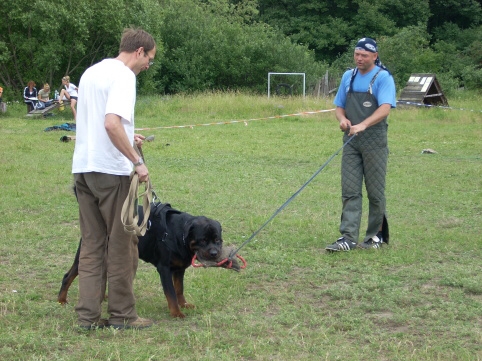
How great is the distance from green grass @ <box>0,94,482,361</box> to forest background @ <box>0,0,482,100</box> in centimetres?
1593

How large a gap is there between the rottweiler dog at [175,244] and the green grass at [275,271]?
25 centimetres

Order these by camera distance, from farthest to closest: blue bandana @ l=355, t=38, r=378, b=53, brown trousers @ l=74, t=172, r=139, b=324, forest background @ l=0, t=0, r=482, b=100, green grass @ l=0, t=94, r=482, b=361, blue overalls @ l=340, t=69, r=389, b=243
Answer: forest background @ l=0, t=0, r=482, b=100
blue overalls @ l=340, t=69, r=389, b=243
blue bandana @ l=355, t=38, r=378, b=53
brown trousers @ l=74, t=172, r=139, b=324
green grass @ l=0, t=94, r=482, b=361

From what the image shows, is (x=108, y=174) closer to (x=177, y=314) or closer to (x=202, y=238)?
(x=202, y=238)

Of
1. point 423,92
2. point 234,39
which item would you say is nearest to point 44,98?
point 423,92

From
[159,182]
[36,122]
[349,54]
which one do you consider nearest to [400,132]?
[159,182]

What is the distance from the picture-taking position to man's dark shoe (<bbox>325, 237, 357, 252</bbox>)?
21.7 ft

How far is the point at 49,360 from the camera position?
3945 mm

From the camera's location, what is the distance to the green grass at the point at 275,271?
4.23 metres

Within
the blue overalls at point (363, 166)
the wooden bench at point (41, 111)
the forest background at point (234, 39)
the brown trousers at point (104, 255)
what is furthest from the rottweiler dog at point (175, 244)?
the forest background at point (234, 39)

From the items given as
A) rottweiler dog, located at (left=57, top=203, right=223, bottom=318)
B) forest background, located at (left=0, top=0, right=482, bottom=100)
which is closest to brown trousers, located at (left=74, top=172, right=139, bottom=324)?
rottweiler dog, located at (left=57, top=203, right=223, bottom=318)

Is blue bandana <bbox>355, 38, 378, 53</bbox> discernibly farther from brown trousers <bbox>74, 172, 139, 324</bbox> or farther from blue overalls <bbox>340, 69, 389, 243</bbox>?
brown trousers <bbox>74, 172, 139, 324</bbox>

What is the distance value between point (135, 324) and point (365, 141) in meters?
3.25

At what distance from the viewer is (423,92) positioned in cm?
2347

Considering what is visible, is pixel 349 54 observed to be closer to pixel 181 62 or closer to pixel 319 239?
pixel 181 62
